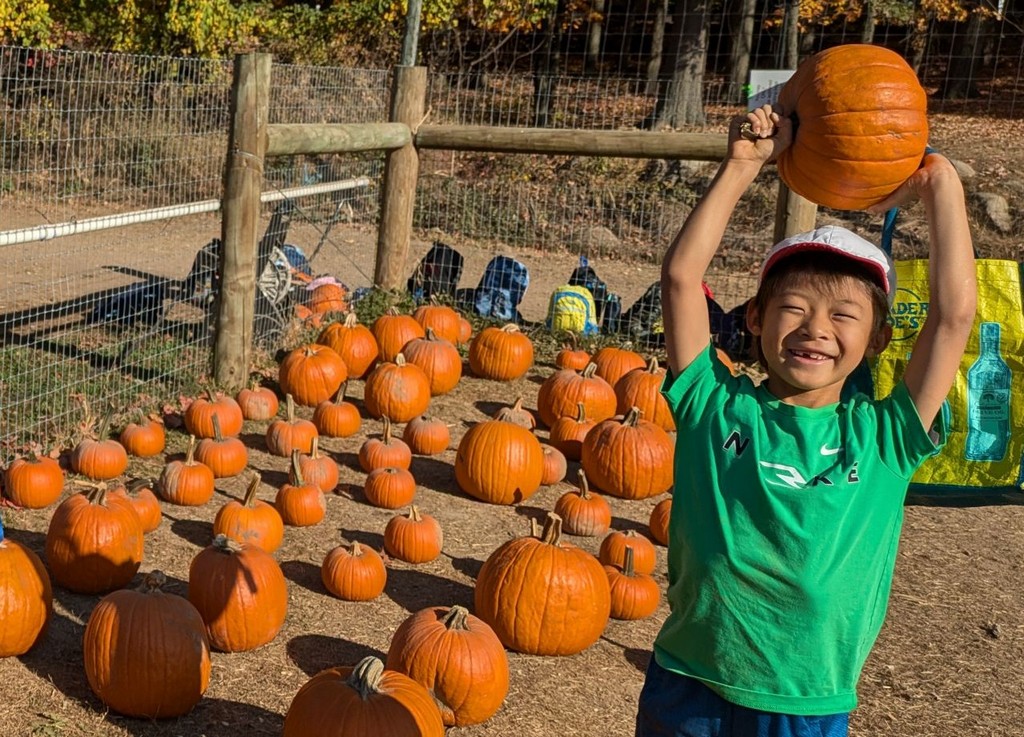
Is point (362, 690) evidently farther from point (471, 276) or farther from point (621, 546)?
point (471, 276)

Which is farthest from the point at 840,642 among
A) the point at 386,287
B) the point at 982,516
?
the point at 386,287

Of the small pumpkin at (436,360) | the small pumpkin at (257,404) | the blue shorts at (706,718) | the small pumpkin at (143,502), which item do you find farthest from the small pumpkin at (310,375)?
the blue shorts at (706,718)

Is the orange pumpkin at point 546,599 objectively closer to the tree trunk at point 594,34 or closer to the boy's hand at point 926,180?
the boy's hand at point 926,180

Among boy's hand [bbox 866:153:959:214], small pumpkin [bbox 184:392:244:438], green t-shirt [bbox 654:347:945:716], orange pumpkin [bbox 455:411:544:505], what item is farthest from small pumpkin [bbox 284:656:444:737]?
small pumpkin [bbox 184:392:244:438]

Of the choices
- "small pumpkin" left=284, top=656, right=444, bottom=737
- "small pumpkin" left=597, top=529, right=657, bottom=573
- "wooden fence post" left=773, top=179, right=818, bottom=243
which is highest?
"wooden fence post" left=773, top=179, right=818, bottom=243

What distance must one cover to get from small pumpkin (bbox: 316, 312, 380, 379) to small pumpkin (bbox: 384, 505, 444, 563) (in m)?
2.47

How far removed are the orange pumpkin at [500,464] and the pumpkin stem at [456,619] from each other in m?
1.87

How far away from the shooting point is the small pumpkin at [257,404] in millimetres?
6523

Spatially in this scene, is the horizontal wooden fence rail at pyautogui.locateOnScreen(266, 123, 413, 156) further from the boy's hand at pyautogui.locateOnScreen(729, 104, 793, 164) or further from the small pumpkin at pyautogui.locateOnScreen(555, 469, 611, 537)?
the boy's hand at pyautogui.locateOnScreen(729, 104, 793, 164)

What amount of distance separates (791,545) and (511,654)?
86.2 inches

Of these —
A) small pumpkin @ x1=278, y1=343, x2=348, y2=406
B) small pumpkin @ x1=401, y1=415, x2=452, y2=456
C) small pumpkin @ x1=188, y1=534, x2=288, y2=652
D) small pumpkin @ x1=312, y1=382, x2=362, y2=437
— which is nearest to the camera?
small pumpkin @ x1=188, y1=534, x2=288, y2=652

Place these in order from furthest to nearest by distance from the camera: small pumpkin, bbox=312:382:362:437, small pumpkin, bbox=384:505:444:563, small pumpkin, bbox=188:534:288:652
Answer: small pumpkin, bbox=312:382:362:437 → small pumpkin, bbox=384:505:444:563 → small pumpkin, bbox=188:534:288:652

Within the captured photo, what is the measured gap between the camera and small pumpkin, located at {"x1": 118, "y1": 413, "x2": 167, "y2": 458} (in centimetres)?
576

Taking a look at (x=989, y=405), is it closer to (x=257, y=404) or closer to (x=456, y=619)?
(x=456, y=619)
